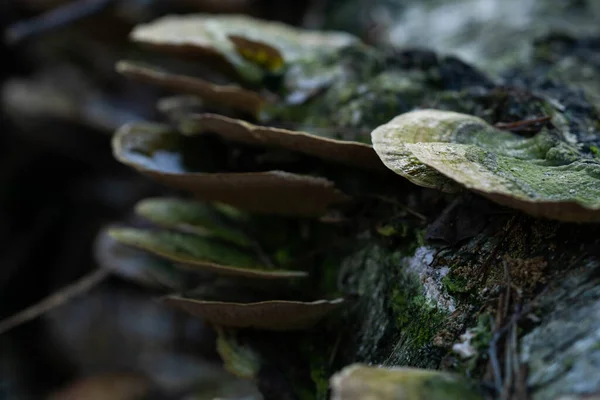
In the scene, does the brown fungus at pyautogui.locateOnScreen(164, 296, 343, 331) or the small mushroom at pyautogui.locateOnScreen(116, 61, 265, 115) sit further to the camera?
the small mushroom at pyautogui.locateOnScreen(116, 61, 265, 115)

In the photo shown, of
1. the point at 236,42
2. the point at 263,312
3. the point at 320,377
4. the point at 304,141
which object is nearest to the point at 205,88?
the point at 236,42

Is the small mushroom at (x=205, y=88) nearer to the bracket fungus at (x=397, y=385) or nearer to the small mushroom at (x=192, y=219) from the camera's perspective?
the small mushroom at (x=192, y=219)

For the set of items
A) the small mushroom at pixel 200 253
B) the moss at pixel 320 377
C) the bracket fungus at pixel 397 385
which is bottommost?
the moss at pixel 320 377

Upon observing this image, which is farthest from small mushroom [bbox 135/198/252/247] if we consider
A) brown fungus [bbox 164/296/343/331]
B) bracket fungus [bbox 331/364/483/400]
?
bracket fungus [bbox 331/364/483/400]

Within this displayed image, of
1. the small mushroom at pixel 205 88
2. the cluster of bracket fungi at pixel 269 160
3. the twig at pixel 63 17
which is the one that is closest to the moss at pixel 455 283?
the cluster of bracket fungi at pixel 269 160

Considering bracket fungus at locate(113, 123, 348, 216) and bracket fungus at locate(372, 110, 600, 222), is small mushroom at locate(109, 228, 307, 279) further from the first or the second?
bracket fungus at locate(372, 110, 600, 222)

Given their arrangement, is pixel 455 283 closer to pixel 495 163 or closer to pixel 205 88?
pixel 495 163

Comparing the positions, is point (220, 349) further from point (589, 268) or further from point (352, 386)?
point (589, 268)

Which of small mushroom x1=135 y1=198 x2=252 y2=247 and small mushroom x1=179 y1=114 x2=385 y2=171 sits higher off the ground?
small mushroom x1=179 y1=114 x2=385 y2=171
